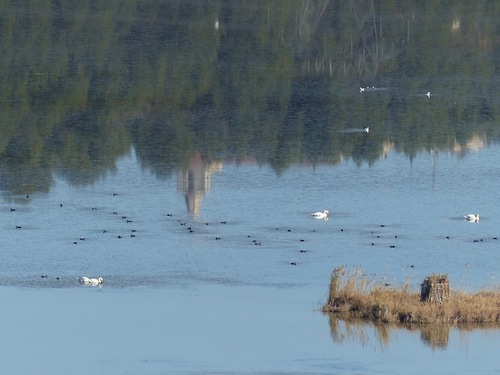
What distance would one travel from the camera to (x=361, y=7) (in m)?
65.2

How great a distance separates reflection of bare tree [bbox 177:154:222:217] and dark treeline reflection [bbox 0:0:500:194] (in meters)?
0.49

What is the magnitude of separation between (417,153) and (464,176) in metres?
2.79

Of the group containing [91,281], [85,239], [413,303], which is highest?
[85,239]

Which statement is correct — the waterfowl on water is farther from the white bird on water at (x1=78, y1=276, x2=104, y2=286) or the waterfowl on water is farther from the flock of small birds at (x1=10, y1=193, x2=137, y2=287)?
the white bird on water at (x1=78, y1=276, x2=104, y2=286)

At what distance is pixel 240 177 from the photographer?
39156 mm

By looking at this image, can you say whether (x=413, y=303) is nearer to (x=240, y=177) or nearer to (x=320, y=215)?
(x=320, y=215)

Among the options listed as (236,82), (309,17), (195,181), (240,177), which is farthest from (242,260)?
(309,17)

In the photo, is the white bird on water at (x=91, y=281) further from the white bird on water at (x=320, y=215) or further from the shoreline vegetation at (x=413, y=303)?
the white bird on water at (x=320, y=215)

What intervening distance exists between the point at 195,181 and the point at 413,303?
1155 cm

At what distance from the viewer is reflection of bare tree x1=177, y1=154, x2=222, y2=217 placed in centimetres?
3594

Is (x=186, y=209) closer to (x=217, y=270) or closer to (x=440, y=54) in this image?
(x=217, y=270)

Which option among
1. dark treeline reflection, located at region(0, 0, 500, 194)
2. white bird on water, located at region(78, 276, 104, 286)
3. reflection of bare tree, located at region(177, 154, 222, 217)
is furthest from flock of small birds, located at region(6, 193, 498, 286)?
dark treeline reflection, located at region(0, 0, 500, 194)

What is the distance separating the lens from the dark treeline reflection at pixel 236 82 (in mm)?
42594

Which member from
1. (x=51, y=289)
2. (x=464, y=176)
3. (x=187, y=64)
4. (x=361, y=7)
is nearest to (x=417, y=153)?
(x=464, y=176)
